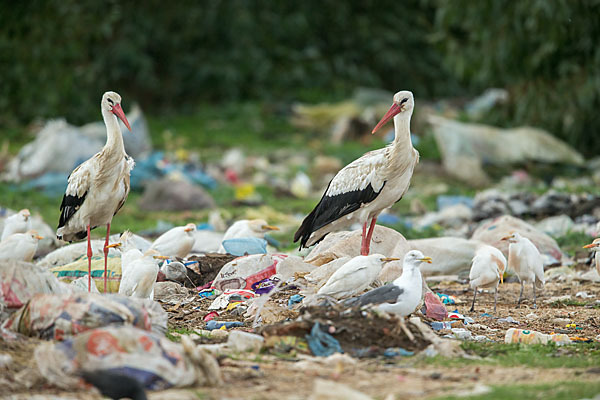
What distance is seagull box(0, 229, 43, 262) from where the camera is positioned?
6.50 meters

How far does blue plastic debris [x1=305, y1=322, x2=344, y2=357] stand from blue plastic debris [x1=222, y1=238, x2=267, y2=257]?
2.78 metres

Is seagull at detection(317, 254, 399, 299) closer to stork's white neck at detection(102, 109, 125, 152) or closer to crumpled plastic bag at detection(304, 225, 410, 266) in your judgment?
crumpled plastic bag at detection(304, 225, 410, 266)

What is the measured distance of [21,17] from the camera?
56.5 feet

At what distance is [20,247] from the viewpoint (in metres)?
6.54

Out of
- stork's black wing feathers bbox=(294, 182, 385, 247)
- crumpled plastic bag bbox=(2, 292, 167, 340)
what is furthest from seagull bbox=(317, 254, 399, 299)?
stork's black wing feathers bbox=(294, 182, 385, 247)

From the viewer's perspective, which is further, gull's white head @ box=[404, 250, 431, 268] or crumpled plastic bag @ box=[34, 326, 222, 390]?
gull's white head @ box=[404, 250, 431, 268]

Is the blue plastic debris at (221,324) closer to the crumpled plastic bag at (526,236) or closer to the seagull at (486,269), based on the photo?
the seagull at (486,269)

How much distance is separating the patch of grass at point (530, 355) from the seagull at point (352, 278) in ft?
2.62

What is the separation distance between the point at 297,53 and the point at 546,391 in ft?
60.6

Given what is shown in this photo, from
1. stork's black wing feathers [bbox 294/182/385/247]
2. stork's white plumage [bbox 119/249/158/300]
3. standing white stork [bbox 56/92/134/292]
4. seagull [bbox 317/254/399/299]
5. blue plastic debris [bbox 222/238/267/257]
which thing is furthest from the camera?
blue plastic debris [bbox 222/238/267/257]

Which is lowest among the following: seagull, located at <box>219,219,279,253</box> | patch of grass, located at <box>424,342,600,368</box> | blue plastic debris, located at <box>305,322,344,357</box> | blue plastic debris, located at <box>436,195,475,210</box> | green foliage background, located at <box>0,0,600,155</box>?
patch of grass, located at <box>424,342,600,368</box>

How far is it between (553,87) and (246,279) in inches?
402

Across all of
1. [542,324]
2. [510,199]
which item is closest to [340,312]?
[542,324]

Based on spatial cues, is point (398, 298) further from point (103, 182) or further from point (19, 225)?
point (19, 225)
